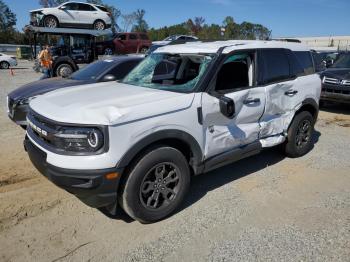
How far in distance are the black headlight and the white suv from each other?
20.0 meters

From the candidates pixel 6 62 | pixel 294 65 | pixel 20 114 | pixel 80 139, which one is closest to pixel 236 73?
pixel 294 65

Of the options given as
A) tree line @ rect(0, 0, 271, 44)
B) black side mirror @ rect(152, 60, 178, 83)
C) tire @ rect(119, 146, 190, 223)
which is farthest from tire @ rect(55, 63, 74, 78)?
tree line @ rect(0, 0, 271, 44)

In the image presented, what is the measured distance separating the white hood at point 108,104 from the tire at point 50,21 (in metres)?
18.8

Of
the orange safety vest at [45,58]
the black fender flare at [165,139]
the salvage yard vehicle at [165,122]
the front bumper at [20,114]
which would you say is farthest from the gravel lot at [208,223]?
the orange safety vest at [45,58]

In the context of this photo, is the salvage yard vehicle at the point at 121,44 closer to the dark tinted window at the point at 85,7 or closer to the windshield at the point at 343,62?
the dark tinted window at the point at 85,7

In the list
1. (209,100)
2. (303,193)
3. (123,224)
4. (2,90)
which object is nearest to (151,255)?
(123,224)

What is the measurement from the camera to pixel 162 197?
3.77 m

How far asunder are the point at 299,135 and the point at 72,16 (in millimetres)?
19064

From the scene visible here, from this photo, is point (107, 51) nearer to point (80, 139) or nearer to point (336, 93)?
point (336, 93)

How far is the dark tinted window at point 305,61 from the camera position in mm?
5557

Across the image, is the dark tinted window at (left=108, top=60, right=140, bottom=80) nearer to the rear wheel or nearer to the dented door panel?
the dented door panel

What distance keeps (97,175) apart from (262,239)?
1.74m

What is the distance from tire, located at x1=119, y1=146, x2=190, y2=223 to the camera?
3410 millimetres

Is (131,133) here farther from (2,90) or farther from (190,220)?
(2,90)
